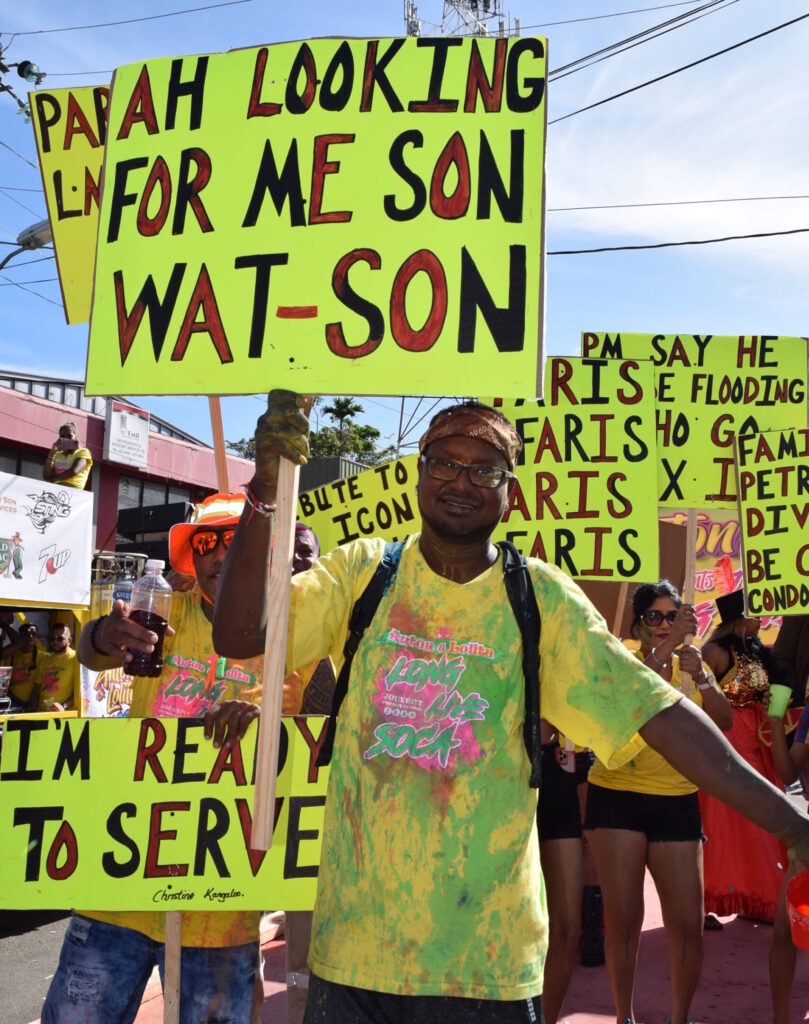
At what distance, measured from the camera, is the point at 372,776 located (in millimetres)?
2080

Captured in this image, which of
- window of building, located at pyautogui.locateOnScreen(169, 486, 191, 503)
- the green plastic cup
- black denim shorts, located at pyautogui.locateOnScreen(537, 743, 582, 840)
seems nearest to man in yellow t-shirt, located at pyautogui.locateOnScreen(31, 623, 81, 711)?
black denim shorts, located at pyautogui.locateOnScreen(537, 743, 582, 840)

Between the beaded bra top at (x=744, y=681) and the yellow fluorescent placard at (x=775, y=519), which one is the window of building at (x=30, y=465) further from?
the yellow fluorescent placard at (x=775, y=519)

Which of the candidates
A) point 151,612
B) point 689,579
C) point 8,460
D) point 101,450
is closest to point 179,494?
point 101,450

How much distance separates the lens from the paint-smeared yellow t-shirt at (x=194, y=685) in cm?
279

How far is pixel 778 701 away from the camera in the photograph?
499cm

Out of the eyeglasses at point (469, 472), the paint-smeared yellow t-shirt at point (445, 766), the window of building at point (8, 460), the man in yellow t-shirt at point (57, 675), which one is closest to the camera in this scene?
the paint-smeared yellow t-shirt at point (445, 766)

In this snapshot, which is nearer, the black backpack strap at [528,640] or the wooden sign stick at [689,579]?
the black backpack strap at [528,640]

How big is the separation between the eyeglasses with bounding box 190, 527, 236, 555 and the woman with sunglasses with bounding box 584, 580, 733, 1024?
7.49 ft

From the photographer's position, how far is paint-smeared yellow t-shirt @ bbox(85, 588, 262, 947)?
2.79 metres

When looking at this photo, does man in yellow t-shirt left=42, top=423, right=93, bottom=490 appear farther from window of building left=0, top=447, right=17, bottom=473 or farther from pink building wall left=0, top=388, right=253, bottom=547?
window of building left=0, top=447, right=17, bottom=473

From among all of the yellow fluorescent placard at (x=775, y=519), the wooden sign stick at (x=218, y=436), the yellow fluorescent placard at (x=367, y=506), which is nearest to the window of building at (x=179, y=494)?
the yellow fluorescent placard at (x=367, y=506)

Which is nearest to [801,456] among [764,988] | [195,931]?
[764,988]

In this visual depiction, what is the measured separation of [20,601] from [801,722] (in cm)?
582

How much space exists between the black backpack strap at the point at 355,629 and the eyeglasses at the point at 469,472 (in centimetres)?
24
